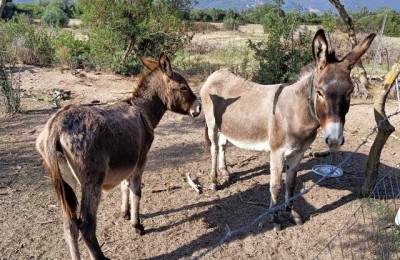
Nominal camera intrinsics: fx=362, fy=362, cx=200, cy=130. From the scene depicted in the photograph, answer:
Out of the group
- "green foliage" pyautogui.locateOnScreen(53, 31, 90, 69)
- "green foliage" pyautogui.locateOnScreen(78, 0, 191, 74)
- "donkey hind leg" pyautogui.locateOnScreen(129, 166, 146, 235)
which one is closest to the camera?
"donkey hind leg" pyautogui.locateOnScreen(129, 166, 146, 235)

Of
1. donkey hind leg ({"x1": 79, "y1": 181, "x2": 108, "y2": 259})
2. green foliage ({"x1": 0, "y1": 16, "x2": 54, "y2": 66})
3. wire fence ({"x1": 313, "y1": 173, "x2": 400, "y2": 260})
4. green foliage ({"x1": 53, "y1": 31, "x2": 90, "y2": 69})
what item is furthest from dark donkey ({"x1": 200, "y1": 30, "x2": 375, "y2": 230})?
green foliage ({"x1": 0, "y1": 16, "x2": 54, "y2": 66})

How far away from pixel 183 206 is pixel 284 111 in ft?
5.97

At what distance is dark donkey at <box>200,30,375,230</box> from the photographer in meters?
3.13

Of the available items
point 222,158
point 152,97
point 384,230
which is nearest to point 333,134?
point 384,230

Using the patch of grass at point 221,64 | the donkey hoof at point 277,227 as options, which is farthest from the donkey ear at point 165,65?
the patch of grass at point 221,64

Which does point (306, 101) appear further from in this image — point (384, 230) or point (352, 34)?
point (384, 230)

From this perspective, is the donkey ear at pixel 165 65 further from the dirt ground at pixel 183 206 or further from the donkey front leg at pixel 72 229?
the donkey front leg at pixel 72 229

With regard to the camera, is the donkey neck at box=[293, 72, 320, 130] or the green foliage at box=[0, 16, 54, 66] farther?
the green foliage at box=[0, 16, 54, 66]

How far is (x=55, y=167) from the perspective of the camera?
2.86 metres

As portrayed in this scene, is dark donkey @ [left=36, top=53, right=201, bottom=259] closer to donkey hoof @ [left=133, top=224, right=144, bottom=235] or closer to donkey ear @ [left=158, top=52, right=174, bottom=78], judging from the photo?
donkey hoof @ [left=133, top=224, right=144, bottom=235]

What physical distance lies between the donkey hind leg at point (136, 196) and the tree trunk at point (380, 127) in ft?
9.14

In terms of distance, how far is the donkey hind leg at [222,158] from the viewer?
215 inches

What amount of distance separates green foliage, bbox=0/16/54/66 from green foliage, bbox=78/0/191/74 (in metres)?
2.07

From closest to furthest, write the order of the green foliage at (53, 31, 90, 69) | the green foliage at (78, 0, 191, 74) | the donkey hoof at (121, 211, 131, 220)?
the donkey hoof at (121, 211, 131, 220)
the green foliage at (78, 0, 191, 74)
the green foliage at (53, 31, 90, 69)
